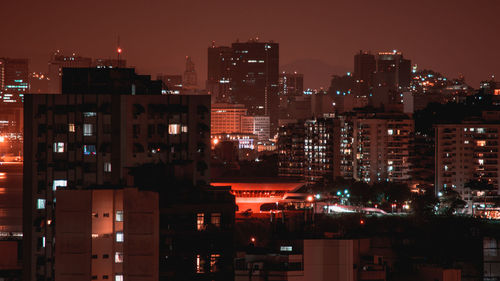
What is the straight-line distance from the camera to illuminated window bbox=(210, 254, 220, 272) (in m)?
14.2

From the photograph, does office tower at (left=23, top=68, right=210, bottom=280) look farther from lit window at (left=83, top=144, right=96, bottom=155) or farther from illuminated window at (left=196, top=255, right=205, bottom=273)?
illuminated window at (left=196, top=255, right=205, bottom=273)

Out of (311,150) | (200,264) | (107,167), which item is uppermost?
(107,167)

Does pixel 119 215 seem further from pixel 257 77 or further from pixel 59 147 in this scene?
pixel 257 77

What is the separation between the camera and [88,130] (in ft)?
62.3

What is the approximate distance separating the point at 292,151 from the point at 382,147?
12137 mm

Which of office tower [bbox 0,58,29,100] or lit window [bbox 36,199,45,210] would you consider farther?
office tower [bbox 0,58,29,100]

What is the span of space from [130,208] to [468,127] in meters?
34.3

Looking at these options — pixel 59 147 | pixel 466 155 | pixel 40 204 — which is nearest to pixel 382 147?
pixel 466 155

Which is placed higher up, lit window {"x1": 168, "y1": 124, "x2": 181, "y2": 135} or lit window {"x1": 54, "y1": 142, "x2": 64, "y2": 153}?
lit window {"x1": 168, "y1": 124, "x2": 181, "y2": 135}

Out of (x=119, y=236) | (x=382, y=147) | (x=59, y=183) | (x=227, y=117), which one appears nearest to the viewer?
(x=119, y=236)

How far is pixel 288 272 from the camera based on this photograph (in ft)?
34.4

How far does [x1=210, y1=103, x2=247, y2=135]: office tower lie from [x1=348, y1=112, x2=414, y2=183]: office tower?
57.7 m

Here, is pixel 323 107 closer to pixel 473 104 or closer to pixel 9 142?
pixel 473 104

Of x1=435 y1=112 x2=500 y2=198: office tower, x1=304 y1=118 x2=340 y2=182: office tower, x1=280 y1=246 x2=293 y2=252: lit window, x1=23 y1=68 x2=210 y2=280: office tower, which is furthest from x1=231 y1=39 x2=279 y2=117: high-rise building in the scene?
x1=280 y1=246 x2=293 y2=252: lit window
